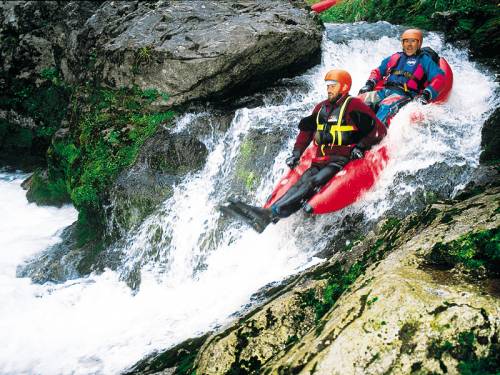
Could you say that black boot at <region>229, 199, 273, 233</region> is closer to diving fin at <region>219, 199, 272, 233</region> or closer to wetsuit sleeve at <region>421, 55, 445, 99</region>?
diving fin at <region>219, 199, 272, 233</region>

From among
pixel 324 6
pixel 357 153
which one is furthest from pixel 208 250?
pixel 324 6

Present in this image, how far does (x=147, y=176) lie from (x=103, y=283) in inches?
62.2

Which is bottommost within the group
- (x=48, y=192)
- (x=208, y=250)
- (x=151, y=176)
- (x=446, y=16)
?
(x=48, y=192)

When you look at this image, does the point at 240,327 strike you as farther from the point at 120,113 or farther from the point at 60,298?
the point at 120,113

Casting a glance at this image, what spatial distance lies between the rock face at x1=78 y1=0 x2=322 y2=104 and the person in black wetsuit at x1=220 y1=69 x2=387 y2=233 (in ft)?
6.55

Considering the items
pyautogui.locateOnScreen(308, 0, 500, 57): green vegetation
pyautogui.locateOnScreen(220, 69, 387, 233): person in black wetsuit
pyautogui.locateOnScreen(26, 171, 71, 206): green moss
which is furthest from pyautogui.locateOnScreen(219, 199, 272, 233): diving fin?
pyautogui.locateOnScreen(308, 0, 500, 57): green vegetation

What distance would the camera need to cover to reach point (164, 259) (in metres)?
5.56

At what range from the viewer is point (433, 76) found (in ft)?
19.2

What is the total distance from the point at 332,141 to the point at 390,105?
46.2 inches

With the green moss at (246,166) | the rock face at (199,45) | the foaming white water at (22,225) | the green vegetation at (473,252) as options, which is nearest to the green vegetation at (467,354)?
the green vegetation at (473,252)

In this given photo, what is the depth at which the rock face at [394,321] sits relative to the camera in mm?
1887

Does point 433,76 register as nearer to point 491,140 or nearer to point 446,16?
point 491,140

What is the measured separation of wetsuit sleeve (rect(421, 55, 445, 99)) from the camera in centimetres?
564

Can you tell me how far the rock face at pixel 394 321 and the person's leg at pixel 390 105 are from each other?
241cm
